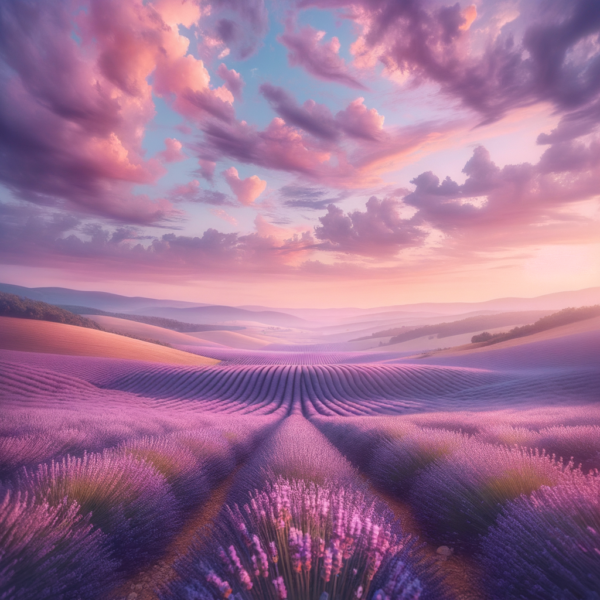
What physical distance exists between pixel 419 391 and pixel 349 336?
8956 centimetres

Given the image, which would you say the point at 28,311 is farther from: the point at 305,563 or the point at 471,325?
the point at 471,325

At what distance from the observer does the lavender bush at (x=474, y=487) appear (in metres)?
2.11

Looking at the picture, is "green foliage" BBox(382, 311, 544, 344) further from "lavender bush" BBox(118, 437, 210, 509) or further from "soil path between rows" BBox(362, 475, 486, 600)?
"lavender bush" BBox(118, 437, 210, 509)

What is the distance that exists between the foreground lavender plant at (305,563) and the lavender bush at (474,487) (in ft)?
2.54

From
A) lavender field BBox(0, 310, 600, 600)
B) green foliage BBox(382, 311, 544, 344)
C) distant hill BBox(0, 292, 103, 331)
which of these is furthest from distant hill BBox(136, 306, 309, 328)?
lavender field BBox(0, 310, 600, 600)

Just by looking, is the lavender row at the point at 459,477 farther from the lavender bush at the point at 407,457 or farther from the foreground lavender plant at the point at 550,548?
the foreground lavender plant at the point at 550,548

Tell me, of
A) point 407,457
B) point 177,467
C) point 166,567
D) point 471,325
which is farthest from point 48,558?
point 471,325

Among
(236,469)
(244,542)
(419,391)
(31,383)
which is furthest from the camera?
(419,391)

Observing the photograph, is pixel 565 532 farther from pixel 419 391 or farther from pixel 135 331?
pixel 135 331

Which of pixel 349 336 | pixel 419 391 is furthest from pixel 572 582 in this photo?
pixel 349 336

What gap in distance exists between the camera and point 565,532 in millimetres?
1547

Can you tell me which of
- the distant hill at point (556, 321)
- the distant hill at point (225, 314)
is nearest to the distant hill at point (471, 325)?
the distant hill at point (556, 321)

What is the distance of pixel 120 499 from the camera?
6.93 feet

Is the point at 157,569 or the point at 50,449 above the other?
the point at 50,449
